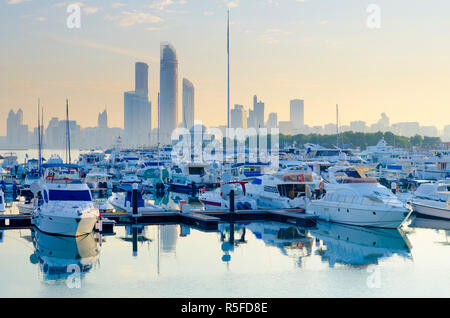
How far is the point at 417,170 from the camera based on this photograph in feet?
237

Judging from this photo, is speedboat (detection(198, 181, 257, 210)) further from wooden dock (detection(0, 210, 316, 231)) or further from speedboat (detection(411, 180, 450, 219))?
speedboat (detection(411, 180, 450, 219))

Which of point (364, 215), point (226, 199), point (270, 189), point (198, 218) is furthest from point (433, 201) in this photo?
point (198, 218)

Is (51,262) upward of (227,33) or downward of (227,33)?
downward

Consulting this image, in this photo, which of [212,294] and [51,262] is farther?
[51,262]

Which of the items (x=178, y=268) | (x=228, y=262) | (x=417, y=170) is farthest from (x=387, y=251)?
(x=417, y=170)

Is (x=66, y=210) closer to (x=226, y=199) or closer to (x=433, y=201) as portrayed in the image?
(x=226, y=199)

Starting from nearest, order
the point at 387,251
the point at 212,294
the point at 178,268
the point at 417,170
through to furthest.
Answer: the point at 212,294 → the point at 178,268 → the point at 387,251 → the point at 417,170

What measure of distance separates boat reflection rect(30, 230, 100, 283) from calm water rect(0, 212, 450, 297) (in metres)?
0.05

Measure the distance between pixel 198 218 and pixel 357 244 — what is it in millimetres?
10680

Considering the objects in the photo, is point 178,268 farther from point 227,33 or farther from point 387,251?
point 227,33

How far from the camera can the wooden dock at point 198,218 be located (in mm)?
37531

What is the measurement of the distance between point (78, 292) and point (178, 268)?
217 inches

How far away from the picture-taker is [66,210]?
31.8 m
